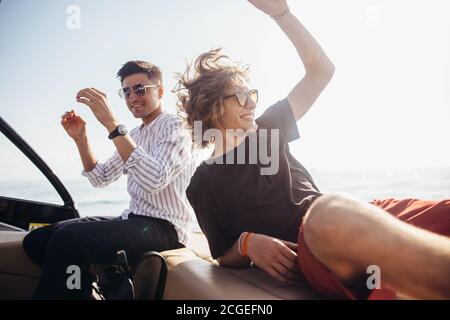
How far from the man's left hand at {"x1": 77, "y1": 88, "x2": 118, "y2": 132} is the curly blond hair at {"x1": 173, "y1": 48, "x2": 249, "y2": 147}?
0.40m

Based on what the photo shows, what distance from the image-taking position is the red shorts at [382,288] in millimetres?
808

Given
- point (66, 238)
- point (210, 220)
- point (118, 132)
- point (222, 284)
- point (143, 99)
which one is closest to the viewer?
point (222, 284)

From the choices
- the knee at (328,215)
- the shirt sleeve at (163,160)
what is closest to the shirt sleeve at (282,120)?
the shirt sleeve at (163,160)

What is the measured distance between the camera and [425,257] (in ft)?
2.17

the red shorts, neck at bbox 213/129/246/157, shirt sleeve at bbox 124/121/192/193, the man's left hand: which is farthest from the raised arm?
the man's left hand

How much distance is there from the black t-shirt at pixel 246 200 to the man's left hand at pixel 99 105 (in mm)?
475

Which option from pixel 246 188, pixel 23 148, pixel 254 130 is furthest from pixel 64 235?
pixel 23 148

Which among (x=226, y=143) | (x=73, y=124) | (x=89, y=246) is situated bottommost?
(x=89, y=246)

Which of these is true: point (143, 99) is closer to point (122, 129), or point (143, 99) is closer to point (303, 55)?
point (122, 129)

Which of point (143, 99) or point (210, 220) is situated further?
point (143, 99)

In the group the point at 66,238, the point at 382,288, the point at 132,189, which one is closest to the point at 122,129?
the point at 132,189

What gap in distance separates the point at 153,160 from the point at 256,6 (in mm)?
786

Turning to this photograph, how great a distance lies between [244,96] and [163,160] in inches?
18.0

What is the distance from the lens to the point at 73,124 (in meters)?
1.98
